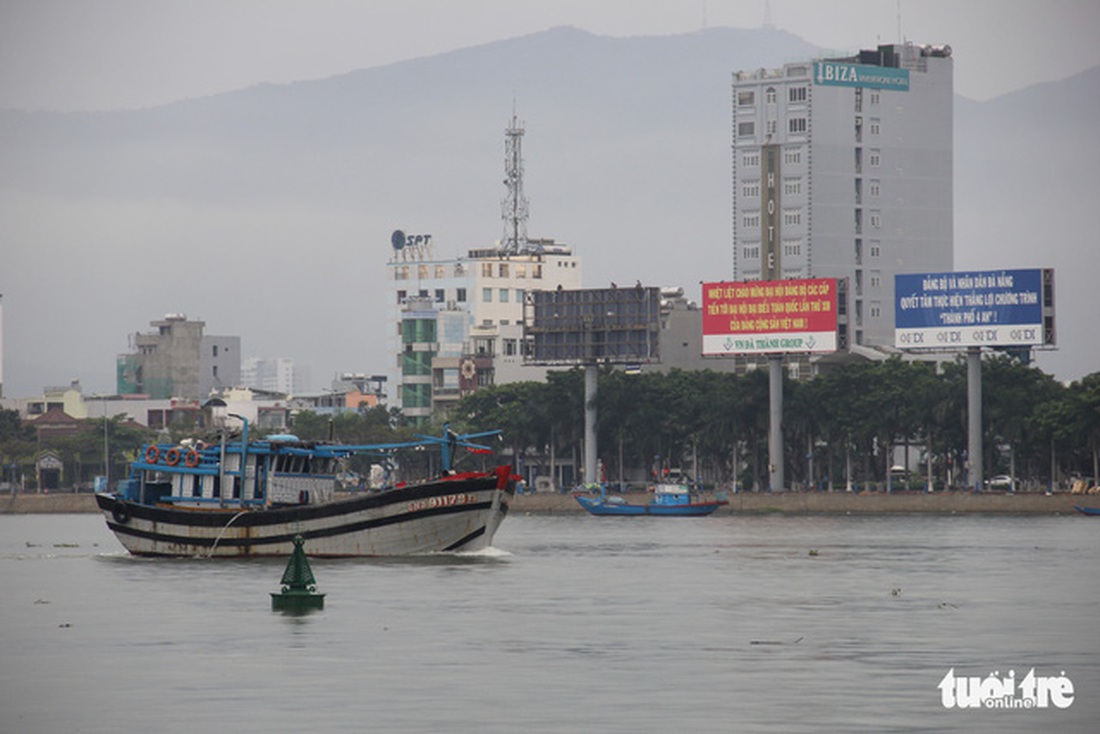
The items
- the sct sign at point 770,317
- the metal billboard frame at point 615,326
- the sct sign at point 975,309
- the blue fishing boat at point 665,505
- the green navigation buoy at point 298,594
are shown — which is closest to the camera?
the green navigation buoy at point 298,594

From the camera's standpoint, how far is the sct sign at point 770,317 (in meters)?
180

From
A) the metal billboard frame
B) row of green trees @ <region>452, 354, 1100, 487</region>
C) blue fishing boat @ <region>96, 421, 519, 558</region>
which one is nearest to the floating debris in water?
blue fishing boat @ <region>96, 421, 519, 558</region>

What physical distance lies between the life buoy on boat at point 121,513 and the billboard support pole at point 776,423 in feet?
336

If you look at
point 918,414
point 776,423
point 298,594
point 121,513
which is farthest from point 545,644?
point 918,414

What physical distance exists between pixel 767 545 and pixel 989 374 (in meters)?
78.8

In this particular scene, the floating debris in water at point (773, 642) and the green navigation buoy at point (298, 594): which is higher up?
the green navigation buoy at point (298, 594)

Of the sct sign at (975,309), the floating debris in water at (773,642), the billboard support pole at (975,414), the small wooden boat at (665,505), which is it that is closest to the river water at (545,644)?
the floating debris in water at (773,642)

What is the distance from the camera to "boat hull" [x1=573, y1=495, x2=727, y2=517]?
177 meters

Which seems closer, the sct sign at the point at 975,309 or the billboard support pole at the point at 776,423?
the sct sign at the point at 975,309

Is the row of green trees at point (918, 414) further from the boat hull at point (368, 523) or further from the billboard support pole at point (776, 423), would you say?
the boat hull at point (368, 523)

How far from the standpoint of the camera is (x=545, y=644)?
49.7 meters

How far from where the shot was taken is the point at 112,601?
213 ft

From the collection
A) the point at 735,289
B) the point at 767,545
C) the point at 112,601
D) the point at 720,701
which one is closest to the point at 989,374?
the point at 735,289

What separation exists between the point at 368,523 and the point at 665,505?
324 feet
